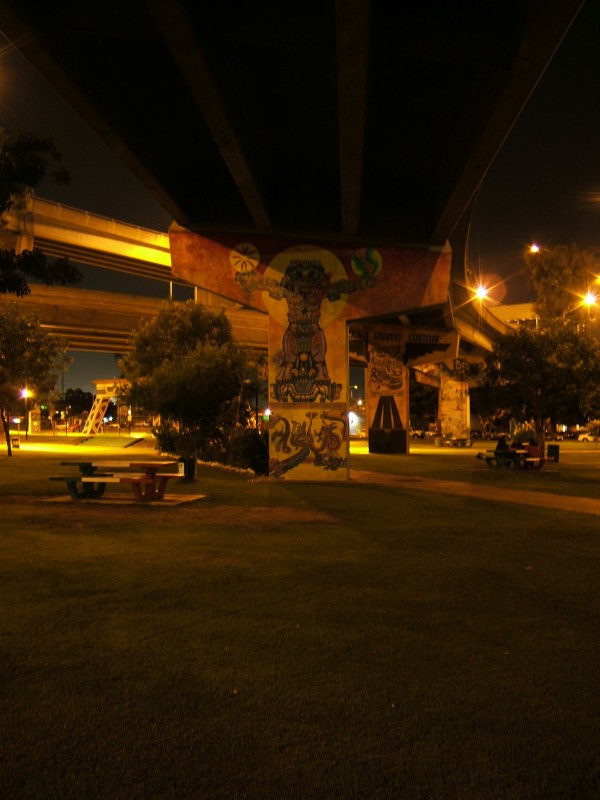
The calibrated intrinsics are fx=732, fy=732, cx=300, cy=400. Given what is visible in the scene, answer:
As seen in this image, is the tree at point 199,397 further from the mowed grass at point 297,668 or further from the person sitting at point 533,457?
the mowed grass at point 297,668

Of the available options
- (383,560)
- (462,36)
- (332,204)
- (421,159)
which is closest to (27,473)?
(332,204)

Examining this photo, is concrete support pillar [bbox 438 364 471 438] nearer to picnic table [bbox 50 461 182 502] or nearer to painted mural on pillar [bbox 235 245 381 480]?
painted mural on pillar [bbox 235 245 381 480]

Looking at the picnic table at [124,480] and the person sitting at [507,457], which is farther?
the person sitting at [507,457]

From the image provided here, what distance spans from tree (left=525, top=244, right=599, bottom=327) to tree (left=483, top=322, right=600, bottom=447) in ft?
123

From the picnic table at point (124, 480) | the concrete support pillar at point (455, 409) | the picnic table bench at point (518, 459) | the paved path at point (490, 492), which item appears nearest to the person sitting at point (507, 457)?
the picnic table bench at point (518, 459)

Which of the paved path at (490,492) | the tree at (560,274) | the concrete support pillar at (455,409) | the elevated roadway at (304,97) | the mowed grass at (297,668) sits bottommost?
the mowed grass at (297,668)

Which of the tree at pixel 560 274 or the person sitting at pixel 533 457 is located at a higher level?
the tree at pixel 560 274

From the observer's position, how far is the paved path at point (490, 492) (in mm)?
14641

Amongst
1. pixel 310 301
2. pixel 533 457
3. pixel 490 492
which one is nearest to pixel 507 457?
pixel 533 457

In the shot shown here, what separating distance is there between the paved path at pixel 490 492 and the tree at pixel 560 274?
46.8m

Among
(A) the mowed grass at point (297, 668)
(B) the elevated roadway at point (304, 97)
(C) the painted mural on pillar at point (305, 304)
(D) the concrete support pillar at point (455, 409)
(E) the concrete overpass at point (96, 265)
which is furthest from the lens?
(D) the concrete support pillar at point (455, 409)

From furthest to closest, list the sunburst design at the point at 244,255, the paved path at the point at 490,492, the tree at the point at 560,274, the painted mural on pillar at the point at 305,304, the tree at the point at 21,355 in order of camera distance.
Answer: the tree at the point at 560,274, the tree at the point at 21,355, the painted mural on pillar at the point at 305,304, the sunburst design at the point at 244,255, the paved path at the point at 490,492

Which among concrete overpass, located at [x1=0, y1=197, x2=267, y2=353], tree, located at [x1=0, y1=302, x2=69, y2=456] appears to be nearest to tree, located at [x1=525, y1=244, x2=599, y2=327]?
concrete overpass, located at [x1=0, y1=197, x2=267, y2=353]

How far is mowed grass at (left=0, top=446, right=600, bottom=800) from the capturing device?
344 cm
